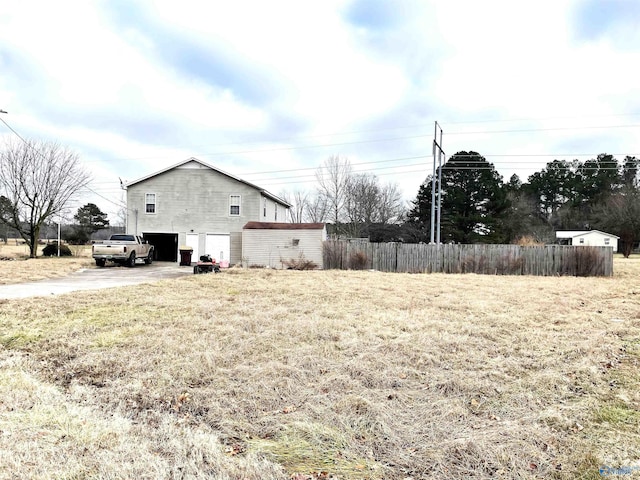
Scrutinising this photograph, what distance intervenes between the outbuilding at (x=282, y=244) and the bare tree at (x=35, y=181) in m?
15.8

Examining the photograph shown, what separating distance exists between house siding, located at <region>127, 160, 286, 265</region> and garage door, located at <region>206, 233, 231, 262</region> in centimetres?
26

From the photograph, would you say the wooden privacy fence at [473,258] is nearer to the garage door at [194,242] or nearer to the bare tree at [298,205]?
the garage door at [194,242]

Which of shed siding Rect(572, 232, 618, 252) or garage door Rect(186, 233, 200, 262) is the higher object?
shed siding Rect(572, 232, 618, 252)

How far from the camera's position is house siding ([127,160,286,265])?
74.7ft

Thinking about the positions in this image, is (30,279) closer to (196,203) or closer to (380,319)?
(196,203)

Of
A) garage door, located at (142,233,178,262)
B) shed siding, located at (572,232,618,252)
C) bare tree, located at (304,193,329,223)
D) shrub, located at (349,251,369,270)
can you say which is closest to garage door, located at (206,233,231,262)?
garage door, located at (142,233,178,262)

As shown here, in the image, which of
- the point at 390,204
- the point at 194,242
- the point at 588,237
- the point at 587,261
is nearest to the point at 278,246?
the point at 194,242

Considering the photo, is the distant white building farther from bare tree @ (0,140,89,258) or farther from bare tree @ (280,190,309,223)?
bare tree @ (0,140,89,258)

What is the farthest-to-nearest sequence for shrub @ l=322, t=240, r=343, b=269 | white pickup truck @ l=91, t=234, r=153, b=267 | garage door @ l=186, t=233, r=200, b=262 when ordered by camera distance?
1. garage door @ l=186, t=233, r=200, b=262
2. shrub @ l=322, t=240, r=343, b=269
3. white pickup truck @ l=91, t=234, r=153, b=267

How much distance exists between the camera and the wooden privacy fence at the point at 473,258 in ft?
58.6

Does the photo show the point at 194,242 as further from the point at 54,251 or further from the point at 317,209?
the point at 317,209

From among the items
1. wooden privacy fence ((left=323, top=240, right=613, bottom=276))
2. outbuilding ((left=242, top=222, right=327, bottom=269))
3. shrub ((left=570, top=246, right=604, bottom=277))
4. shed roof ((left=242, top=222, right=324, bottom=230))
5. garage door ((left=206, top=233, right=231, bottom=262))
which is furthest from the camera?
garage door ((left=206, top=233, right=231, bottom=262))

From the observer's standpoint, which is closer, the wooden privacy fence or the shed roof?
the wooden privacy fence

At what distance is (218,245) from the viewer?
896 inches
